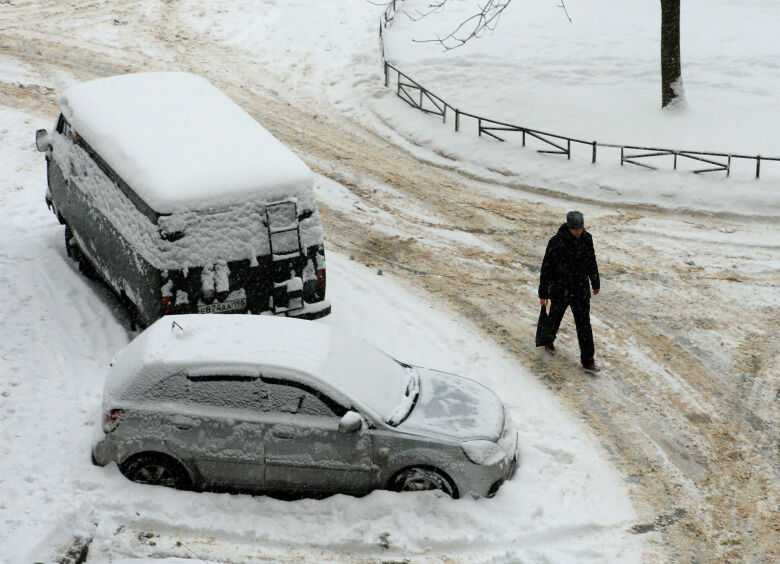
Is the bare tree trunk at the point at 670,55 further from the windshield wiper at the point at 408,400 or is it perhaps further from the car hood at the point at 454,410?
the windshield wiper at the point at 408,400

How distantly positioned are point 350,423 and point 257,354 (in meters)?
1.03

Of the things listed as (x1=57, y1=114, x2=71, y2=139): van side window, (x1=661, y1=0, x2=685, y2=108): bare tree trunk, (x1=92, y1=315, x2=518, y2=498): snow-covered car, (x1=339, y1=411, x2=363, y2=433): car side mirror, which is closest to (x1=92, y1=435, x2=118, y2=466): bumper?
(x1=92, y1=315, x2=518, y2=498): snow-covered car

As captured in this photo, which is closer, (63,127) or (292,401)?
(292,401)

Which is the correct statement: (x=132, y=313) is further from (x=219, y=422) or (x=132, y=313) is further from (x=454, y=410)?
(x=454, y=410)

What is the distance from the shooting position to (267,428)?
7441mm

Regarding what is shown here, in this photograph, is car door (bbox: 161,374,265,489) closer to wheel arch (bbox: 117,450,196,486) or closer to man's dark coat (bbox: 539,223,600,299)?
wheel arch (bbox: 117,450,196,486)

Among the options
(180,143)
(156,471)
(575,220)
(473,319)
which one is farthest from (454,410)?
(180,143)

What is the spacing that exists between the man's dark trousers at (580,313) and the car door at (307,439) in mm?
3680

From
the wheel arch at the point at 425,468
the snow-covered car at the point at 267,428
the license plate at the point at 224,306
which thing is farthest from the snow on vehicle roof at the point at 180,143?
the wheel arch at the point at 425,468

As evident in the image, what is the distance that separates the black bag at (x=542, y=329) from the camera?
10555mm

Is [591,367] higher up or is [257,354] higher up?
[257,354]

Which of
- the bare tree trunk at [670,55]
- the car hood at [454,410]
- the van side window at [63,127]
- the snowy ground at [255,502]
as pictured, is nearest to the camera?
the snowy ground at [255,502]

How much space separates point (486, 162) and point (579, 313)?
7.43 m

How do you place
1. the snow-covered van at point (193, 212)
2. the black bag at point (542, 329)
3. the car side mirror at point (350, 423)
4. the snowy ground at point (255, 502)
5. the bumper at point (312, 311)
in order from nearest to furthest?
1. the snowy ground at point (255, 502)
2. the car side mirror at point (350, 423)
3. the snow-covered van at point (193, 212)
4. the bumper at point (312, 311)
5. the black bag at point (542, 329)
